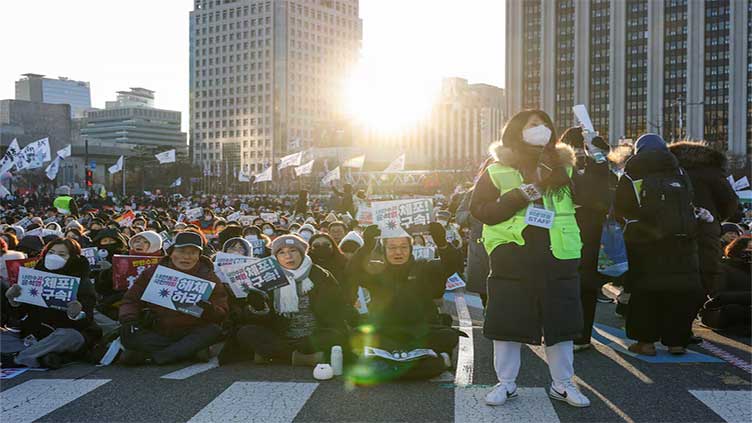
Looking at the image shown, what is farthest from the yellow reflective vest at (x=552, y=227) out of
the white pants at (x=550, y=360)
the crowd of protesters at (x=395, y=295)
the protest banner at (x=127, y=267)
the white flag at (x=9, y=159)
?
the white flag at (x=9, y=159)

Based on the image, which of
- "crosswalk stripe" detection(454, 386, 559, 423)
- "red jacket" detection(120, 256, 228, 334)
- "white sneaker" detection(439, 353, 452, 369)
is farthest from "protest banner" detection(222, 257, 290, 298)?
"crosswalk stripe" detection(454, 386, 559, 423)

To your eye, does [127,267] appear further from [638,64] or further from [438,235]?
[638,64]

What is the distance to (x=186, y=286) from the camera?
22.9 ft

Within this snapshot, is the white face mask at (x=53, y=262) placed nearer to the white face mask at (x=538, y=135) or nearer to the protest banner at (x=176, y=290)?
the protest banner at (x=176, y=290)

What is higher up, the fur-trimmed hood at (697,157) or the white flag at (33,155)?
the white flag at (33,155)

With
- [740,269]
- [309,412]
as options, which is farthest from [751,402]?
[740,269]

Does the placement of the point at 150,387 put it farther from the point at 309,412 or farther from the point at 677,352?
the point at 677,352

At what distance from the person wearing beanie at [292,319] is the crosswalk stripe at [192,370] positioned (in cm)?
12

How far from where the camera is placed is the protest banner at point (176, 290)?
6.91 m

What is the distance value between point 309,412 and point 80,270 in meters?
3.47

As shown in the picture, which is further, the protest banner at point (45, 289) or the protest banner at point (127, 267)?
the protest banner at point (127, 267)

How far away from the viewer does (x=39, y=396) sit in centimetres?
562

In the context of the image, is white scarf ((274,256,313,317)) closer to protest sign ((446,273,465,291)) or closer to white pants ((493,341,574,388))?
white pants ((493,341,574,388))

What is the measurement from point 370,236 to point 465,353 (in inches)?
58.9
